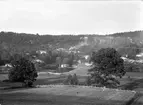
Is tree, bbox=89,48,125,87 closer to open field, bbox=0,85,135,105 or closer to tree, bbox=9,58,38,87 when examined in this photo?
tree, bbox=9,58,38,87

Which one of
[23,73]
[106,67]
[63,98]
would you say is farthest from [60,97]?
[23,73]

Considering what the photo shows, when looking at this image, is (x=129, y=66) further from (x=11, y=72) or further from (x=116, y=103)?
(x=116, y=103)

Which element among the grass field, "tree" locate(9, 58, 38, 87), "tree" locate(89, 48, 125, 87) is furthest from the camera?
"tree" locate(9, 58, 38, 87)

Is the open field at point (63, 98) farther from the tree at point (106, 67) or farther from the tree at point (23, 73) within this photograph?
the tree at point (23, 73)

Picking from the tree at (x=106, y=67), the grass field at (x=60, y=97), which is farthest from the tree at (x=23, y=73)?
the tree at (x=106, y=67)

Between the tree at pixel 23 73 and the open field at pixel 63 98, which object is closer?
the open field at pixel 63 98

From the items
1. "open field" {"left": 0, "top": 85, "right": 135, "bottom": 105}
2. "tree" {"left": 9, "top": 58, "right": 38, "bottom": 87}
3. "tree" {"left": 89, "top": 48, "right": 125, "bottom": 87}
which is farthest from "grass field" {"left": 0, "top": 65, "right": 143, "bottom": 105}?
"tree" {"left": 89, "top": 48, "right": 125, "bottom": 87}

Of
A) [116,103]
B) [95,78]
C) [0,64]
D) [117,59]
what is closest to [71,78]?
[95,78]

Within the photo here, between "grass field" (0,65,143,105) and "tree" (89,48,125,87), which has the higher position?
"tree" (89,48,125,87)
